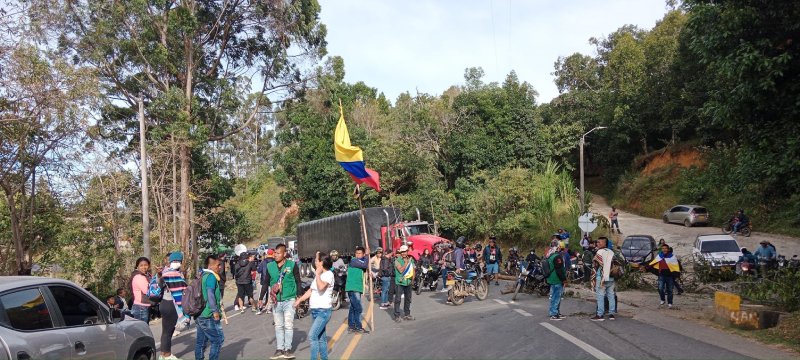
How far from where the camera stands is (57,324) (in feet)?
19.0

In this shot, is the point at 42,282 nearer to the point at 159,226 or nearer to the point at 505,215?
the point at 159,226

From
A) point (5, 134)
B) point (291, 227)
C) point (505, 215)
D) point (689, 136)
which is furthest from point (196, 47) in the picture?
point (689, 136)

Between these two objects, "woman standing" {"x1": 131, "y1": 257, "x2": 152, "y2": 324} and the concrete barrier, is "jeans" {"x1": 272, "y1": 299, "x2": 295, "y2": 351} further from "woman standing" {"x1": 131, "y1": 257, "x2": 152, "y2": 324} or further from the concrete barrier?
the concrete barrier

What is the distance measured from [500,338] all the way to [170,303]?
5.52 meters

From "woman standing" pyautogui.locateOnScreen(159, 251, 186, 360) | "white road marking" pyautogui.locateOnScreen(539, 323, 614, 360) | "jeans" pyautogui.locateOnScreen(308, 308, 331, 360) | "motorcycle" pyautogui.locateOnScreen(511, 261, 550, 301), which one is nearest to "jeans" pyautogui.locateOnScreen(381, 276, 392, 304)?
"motorcycle" pyautogui.locateOnScreen(511, 261, 550, 301)

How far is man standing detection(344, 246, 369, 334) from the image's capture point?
11133 mm

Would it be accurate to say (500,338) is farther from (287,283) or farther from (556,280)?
(287,283)

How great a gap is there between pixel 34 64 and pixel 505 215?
28.7 metres

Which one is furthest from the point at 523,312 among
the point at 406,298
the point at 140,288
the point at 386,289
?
the point at 140,288

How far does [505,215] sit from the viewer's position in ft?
122

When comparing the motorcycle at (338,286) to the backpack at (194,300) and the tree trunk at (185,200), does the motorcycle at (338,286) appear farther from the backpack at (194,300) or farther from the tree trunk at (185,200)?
the tree trunk at (185,200)

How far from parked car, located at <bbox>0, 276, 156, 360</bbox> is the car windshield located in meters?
21.9

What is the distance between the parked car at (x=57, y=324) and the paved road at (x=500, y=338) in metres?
3.29

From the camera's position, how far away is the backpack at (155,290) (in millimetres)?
10367
